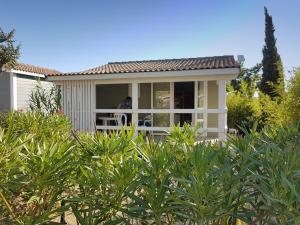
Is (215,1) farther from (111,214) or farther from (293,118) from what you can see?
(111,214)

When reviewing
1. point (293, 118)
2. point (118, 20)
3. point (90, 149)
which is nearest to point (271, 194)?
point (90, 149)

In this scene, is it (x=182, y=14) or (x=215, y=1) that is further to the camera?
(x=182, y=14)

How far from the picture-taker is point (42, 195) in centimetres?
227

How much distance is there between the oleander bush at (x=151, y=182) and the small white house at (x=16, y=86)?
67.3 ft

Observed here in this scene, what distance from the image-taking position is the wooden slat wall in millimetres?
12805

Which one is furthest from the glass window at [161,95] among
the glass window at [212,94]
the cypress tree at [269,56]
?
the cypress tree at [269,56]

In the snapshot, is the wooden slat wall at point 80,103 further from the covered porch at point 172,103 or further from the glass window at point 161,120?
the glass window at point 161,120

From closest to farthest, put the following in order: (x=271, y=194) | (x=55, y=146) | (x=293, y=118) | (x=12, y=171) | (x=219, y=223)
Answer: (x=271, y=194) < (x=219, y=223) < (x=12, y=171) < (x=55, y=146) < (x=293, y=118)

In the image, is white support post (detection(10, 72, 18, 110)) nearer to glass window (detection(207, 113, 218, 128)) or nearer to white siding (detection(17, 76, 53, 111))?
white siding (detection(17, 76, 53, 111))

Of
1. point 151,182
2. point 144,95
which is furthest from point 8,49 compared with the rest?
point 151,182

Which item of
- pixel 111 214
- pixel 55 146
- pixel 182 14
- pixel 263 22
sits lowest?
pixel 111 214

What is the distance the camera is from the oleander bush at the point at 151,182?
5.73 feet

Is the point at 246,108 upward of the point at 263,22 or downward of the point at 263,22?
downward

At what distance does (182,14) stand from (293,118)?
640 centimetres
